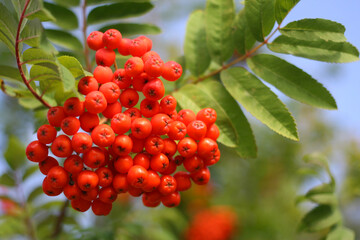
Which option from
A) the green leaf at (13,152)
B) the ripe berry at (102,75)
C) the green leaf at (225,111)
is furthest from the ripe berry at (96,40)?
the green leaf at (13,152)

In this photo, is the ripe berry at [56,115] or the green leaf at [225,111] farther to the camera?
the green leaf at [225,111]

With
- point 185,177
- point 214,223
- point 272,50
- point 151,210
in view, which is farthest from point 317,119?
point 185,177

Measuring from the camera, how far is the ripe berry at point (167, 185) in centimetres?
161

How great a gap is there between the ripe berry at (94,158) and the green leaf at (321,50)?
1.07 metres

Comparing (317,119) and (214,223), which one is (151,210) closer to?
(214,223)

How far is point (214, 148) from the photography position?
5.36ft

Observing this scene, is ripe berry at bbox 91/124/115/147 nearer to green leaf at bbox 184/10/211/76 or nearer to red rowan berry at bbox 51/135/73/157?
red rowan berry at bbox 51/135/73/157

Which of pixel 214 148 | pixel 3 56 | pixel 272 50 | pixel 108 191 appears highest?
pixel 272 50

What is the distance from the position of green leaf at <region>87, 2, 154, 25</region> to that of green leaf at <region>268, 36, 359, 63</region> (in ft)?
2.90

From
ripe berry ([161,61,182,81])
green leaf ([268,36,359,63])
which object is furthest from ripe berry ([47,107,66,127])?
green leaf ([268,36,359,63])

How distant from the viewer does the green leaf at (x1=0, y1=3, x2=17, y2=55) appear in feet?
4.67

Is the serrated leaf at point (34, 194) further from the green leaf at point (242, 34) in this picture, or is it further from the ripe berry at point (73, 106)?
the green leaf at point (242, 34)

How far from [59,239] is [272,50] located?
1950 millimetres

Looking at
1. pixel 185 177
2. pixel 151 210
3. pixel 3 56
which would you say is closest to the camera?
pixel 185 177
